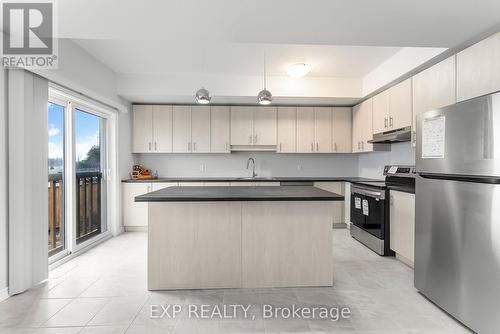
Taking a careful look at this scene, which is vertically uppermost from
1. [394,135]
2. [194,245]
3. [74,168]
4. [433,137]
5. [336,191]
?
[394,135]

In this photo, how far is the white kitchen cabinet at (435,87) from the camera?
2.66 metres

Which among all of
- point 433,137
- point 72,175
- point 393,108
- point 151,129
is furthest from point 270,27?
point 151,129

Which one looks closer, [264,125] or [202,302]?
[202,302]

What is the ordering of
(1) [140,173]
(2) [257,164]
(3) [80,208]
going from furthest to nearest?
(2) [257,164], (1) [140,173], (3) [80,208]

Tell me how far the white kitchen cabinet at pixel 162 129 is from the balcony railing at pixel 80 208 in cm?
113

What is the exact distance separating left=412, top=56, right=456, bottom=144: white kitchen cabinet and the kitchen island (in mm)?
1544

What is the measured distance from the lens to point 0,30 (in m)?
2.26

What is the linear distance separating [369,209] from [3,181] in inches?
162

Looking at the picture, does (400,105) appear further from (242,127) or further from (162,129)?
(162,129)

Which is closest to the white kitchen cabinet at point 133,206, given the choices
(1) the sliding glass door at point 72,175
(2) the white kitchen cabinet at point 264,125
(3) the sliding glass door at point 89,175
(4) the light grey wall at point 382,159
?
(3) the sliding glass door at point 89,175

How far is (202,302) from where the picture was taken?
7.63 feet

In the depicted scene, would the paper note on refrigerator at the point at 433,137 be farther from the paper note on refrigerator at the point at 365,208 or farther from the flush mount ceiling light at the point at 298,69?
the flush mount ceiling light at the point at 298,69

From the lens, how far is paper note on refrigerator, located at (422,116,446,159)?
7.07ft

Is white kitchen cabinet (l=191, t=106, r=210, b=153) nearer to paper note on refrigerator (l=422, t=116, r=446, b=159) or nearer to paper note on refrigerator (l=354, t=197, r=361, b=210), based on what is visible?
paper note on refrigerator (l=354, t=197, r=361, b=210)
